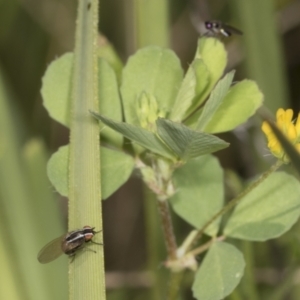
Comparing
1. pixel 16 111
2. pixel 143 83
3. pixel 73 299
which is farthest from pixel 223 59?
pixel 16 111

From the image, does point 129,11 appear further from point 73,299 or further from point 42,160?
point 73,299

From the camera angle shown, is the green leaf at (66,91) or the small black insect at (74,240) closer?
the small black insect at (74,240)

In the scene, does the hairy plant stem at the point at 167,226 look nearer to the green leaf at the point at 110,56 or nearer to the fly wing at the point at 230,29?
the green leaf at the point at 110,56

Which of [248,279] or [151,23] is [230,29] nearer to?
[151,23]

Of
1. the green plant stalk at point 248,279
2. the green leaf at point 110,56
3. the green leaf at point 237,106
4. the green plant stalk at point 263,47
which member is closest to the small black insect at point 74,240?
the green leaf at point 237,106

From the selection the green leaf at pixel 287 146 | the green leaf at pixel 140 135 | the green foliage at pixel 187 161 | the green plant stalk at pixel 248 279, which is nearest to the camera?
the green leaf at pixel 287 146

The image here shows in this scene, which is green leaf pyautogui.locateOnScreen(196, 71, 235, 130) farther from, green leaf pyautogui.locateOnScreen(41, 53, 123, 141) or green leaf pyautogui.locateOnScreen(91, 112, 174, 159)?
green leaf pyautogui.locateOnScreen(41, 53, 123, 141)
